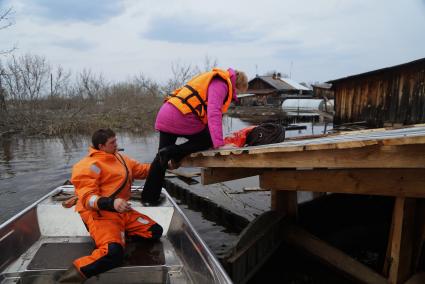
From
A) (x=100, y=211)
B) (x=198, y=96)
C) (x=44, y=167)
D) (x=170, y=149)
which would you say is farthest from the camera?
(x=44, y=167)

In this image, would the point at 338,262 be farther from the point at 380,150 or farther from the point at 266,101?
the point at 266,101

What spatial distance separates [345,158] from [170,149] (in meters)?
2.29

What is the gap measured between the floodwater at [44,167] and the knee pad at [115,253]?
3.34 metres

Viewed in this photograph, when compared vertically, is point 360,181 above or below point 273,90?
below

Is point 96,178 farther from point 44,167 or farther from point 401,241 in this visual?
point 44,167

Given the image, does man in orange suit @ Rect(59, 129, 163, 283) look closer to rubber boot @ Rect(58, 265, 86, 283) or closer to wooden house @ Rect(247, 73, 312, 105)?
rubber boot @ Rect(58, 265, 86, 283)

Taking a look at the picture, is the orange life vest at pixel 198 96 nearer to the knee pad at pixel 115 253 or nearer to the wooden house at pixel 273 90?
the knee pad at pixel 115 253

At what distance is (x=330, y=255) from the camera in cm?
498

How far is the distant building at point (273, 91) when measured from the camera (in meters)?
53.5

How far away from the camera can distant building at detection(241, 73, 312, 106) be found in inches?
2106

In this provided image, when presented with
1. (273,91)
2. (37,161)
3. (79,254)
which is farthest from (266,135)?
(273,91)

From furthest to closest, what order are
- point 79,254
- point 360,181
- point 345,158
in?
point 79,254 → point 360,181 → point 345,158

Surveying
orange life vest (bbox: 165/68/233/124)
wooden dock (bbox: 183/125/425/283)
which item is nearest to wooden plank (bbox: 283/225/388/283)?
wooden dock (bbox: 183/125/425/283)

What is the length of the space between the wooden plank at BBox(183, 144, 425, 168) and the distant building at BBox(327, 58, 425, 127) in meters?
12.4
